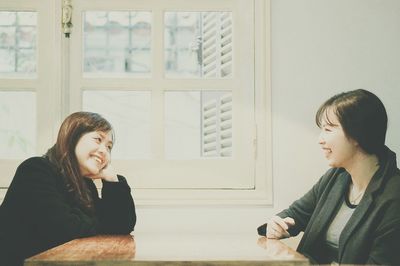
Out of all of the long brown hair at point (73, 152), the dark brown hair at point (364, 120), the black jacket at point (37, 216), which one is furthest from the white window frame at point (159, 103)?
the dark brown hair at point (364, 120)

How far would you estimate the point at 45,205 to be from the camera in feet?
6.51

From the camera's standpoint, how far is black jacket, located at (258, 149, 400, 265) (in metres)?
1.79

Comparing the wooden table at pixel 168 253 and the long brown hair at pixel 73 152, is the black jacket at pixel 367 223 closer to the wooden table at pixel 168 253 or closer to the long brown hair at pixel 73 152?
the wooden table at pixel 168 253

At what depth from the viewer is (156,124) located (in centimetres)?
270

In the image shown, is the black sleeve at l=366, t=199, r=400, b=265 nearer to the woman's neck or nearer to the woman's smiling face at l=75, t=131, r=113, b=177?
the woman's neck

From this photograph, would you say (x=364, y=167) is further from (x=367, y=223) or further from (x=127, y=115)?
(x=127, y=115)

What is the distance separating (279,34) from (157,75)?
25.8 inches

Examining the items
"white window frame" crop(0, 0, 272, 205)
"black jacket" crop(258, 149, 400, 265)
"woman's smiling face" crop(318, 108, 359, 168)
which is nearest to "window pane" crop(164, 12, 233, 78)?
"white window frame" crop(0, 0, 272, 205)

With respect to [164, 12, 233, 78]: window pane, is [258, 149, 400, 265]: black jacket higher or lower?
lower

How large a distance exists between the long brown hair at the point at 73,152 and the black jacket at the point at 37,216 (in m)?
0.04

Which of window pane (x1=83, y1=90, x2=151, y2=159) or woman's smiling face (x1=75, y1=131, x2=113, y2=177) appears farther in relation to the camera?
window pane (x1=83, y1=90, x2=151, y2=159)

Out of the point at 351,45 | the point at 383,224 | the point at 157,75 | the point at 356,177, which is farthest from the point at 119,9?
the point at 383,224

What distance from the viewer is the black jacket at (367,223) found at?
1.79m

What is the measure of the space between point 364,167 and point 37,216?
1256 millimetres
